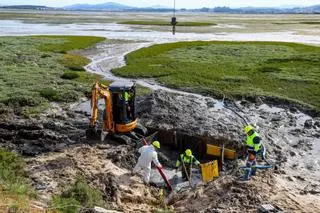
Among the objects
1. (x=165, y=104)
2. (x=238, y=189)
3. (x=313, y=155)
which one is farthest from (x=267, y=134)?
(x=238, y=189)

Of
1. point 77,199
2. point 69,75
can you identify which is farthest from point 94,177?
point 69,75

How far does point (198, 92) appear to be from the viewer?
33531mm

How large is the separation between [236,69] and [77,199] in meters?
30.8

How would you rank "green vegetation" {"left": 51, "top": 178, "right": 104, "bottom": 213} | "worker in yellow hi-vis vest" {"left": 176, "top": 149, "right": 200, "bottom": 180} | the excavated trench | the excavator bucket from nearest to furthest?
"green vegetation" {"left": 51, "top": 178, "right": 104, "bottom": 213} < "worker in yellow hi-vis vest" {"left": 176, "top": 149, "right": 200, "bottom": 180} < the excavated trench < the excavator bucket

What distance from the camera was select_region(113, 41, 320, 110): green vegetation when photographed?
1324 inches

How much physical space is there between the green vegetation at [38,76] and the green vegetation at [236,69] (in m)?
5.20

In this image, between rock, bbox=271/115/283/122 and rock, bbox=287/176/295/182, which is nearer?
rock, bbox=287/176/295/182

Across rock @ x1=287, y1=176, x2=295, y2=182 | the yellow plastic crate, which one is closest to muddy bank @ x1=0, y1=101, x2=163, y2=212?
the yellow plastic crate

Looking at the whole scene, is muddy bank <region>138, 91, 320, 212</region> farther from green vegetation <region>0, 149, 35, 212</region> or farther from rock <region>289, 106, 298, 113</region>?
green vegetation <region>0, 149, 35, 212</region>

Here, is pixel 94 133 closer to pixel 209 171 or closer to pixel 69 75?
pixel 209 171

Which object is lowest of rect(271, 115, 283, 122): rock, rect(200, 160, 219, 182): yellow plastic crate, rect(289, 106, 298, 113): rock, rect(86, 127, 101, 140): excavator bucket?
rect(271, 115, 283, 122): rock

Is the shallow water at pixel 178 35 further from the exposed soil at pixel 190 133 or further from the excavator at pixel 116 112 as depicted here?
the excavator at pixel 116 112

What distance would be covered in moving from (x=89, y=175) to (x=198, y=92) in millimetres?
17573

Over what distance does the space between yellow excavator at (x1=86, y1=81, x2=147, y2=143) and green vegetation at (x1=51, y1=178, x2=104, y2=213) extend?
614 centimetres
